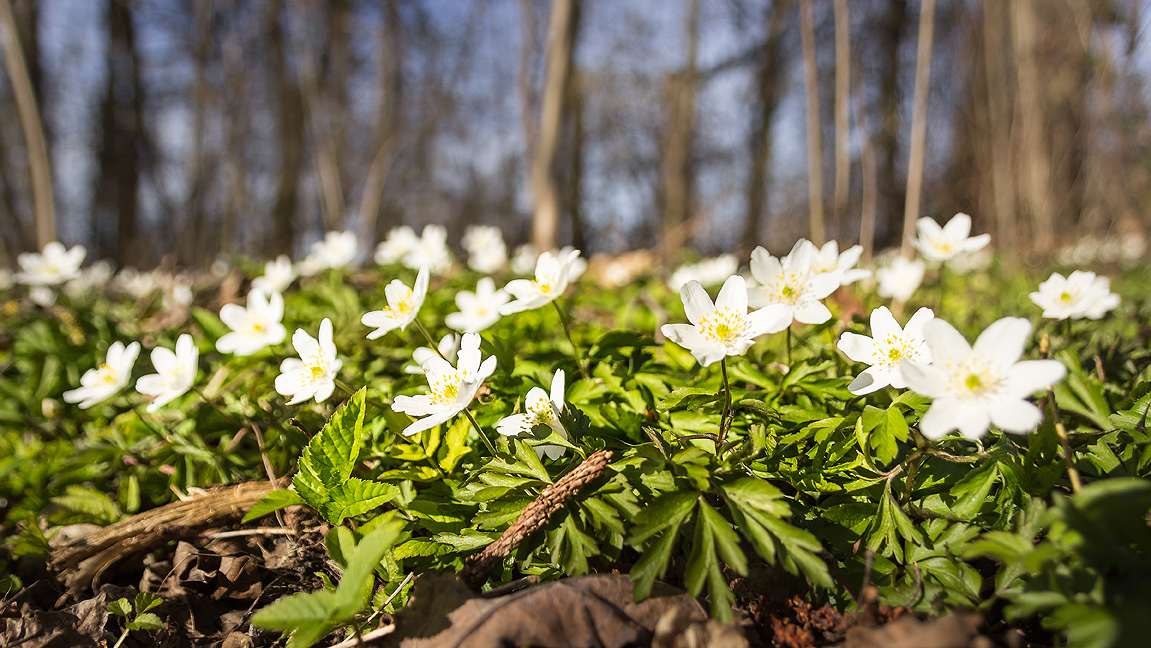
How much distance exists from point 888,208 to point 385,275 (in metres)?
11.6

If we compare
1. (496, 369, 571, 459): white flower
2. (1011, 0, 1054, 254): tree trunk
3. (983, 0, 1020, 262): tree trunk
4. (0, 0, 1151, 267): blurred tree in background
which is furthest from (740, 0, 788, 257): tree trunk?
(496, 369, 571, 459): white flower

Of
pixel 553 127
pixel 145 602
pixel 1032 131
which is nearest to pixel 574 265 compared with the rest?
pixel 145 602

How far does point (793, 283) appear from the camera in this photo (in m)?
1.61

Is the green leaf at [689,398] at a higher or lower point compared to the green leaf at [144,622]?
higher

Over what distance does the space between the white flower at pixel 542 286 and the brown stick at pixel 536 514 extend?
1.89ft

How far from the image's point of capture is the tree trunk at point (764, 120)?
13195mm

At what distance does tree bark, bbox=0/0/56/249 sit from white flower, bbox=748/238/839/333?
24.4 feet

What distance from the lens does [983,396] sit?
109 cm

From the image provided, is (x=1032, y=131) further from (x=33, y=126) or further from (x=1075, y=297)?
(x=33, y=126)

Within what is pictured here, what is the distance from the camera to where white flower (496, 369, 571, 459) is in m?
1.38

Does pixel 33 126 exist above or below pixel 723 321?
above

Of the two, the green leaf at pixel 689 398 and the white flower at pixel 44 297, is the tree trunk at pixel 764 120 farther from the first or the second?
the green leaf at pixel 689 398

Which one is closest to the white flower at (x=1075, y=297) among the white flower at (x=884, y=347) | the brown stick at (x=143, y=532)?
the white flower at (x=884, y=347)

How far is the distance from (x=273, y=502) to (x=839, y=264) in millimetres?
1645
